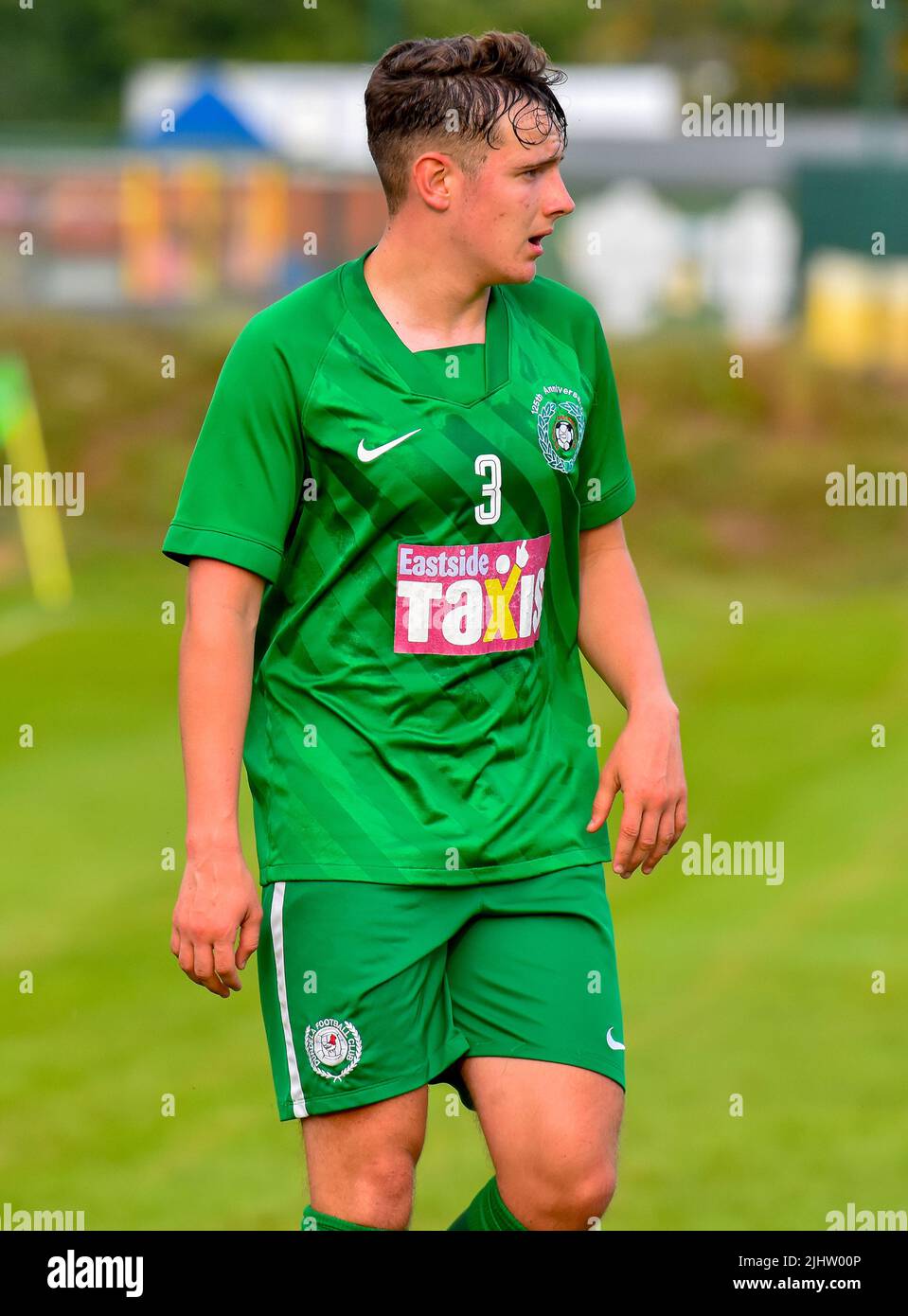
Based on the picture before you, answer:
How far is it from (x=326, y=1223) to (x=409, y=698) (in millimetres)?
878

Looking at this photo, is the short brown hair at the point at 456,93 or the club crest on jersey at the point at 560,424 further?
the club crest on jersey at the point at 560,424

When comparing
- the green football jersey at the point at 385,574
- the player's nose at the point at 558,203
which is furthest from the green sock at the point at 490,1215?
the player's nose at the point at 558,203

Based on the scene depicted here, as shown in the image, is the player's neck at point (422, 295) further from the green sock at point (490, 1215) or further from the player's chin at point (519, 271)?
the green sock at point (490, 1215)

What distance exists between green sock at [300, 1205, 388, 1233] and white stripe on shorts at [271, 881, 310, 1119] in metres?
0.16

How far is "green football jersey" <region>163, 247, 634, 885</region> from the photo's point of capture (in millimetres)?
3504

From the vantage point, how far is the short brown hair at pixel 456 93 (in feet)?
11.5

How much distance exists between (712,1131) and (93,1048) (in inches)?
90.9

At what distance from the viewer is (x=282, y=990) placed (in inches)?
141

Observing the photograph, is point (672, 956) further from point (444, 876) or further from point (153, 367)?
point (153, 367)

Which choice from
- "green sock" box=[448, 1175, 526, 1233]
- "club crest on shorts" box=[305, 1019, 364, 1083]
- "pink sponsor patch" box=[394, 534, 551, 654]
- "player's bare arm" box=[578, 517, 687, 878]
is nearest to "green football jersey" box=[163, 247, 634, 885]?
"pink sponsor patch" box=[394, 534, 551, 654]

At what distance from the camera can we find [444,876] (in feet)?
11.6

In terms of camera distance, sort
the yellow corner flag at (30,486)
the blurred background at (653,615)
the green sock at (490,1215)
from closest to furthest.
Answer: the green sock at (490,1215)
the blurred background at (653,615)
the yellow corner flag at (30,486)

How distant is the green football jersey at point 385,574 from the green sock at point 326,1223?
0.56 meters
